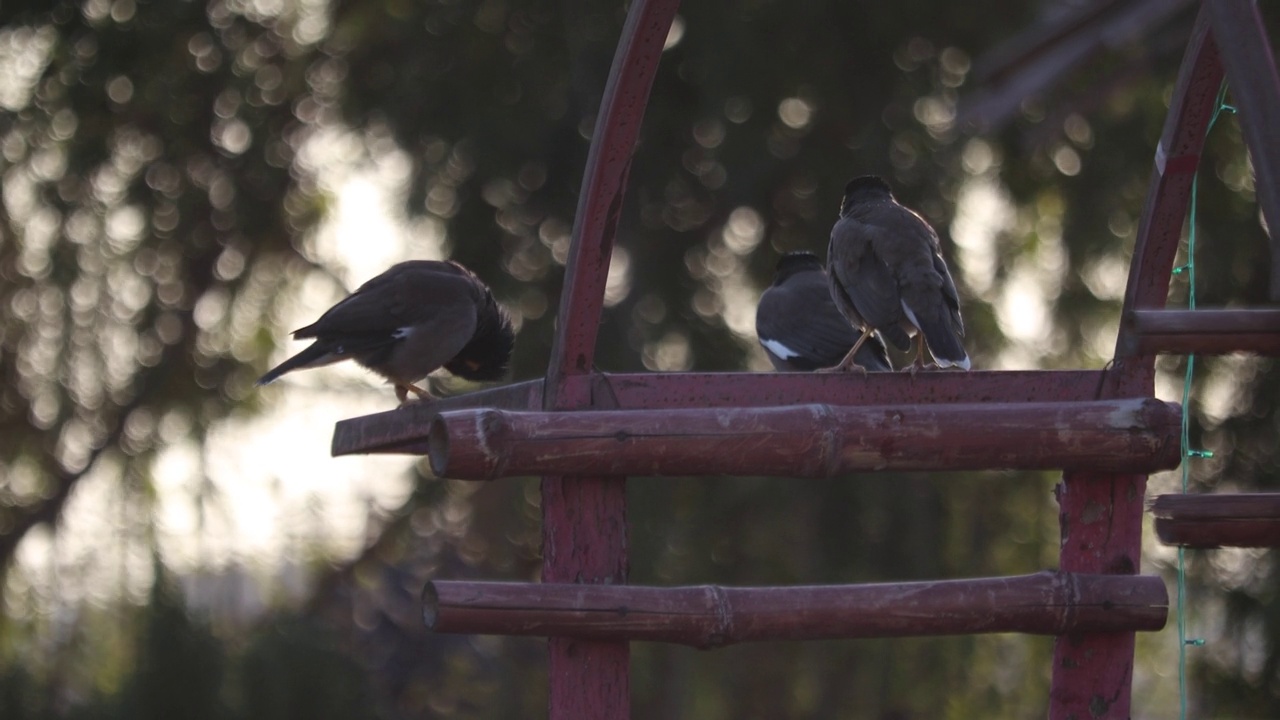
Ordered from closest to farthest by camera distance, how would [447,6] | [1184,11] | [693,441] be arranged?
1. [693,441]
2. [1184,11]
3. [447,6]

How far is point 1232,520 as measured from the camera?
270 cm

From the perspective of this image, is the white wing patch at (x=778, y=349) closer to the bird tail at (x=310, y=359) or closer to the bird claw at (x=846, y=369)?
the bird claw at (x=846, y=369)

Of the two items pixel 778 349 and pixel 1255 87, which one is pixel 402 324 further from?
pixel 1255 87

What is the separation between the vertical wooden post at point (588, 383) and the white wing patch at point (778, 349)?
2180mm

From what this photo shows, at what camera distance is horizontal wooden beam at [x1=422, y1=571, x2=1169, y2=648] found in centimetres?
319

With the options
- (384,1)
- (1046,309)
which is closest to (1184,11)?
(1046,309)

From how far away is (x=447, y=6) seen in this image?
699cm

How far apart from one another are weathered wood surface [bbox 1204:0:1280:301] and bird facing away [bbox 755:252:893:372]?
2626mm

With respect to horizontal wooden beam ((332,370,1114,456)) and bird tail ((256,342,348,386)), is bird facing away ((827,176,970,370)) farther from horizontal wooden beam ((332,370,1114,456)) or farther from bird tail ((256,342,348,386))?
bird tail ((256,342,348,386))

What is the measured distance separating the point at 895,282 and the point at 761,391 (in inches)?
40.9

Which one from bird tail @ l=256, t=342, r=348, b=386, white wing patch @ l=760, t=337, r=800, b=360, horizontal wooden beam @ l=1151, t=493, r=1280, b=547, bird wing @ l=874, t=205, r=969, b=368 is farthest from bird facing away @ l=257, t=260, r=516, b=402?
horizontal wooden beam @ l=1151, t=493, r=1280, b=547

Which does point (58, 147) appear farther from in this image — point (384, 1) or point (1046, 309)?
point (1046, 309)

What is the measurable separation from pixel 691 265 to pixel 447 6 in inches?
59.8

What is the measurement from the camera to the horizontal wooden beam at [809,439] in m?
3.12
